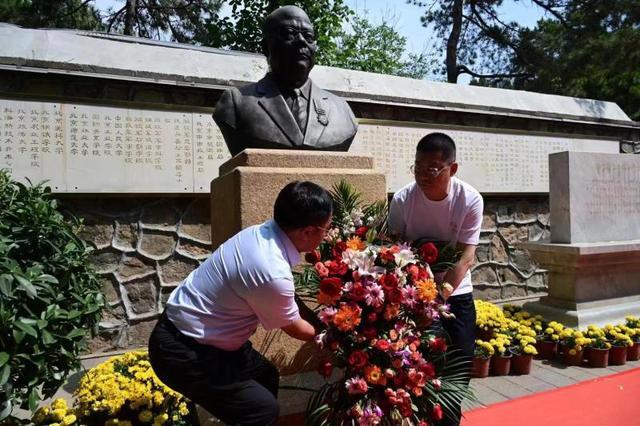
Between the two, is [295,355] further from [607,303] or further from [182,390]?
[607,303]

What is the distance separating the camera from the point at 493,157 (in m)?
5.58

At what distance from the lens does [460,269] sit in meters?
1.90

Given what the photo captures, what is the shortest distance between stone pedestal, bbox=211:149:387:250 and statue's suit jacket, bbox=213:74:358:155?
5.0 inches

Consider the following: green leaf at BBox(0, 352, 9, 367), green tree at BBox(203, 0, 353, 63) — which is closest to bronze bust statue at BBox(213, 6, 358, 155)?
green leaf at BBox(0, 352, 9, 367)

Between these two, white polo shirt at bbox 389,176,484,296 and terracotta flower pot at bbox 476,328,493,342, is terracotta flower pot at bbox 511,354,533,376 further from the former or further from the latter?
white polo shirt at bbox 389,176,484,296

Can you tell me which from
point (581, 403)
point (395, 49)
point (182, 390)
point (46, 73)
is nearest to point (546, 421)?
point (581, 403)

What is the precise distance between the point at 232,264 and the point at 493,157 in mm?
4782

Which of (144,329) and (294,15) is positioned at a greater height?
(294,15)

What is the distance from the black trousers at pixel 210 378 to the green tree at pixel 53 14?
9.72m

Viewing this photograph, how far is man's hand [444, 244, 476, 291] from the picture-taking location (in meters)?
1.89

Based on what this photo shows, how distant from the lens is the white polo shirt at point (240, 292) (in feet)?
4.70

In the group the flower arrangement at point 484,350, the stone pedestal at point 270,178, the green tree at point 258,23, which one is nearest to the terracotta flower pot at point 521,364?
the flower arrangement at point 484,350

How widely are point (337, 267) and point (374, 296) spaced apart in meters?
0.16

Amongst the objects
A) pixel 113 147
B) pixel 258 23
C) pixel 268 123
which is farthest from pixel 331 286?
pixel 258 23
